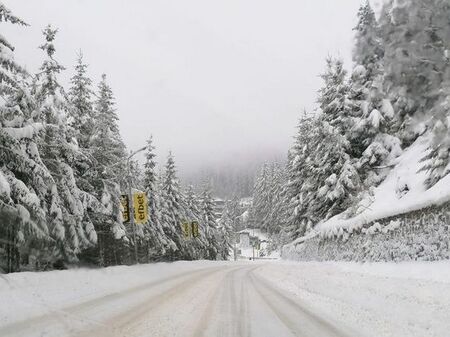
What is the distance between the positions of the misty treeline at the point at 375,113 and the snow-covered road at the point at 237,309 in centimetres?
336

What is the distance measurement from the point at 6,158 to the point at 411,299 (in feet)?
43.3

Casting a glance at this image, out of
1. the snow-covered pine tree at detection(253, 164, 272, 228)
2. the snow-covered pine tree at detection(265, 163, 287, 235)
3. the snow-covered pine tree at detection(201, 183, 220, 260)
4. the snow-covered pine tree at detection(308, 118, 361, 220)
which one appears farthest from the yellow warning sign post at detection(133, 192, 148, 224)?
the snow-covered pine tree at detection(253, 164, 272, 228)

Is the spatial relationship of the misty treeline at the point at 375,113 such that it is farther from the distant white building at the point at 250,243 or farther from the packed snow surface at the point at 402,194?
the distant white building at the point at 250,243

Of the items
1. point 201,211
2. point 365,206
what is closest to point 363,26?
point 365,206

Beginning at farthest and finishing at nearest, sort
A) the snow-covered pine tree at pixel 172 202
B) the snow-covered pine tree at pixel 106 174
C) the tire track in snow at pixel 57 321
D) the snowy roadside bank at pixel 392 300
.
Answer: the snow-covered pine tree at pixel 172 202 → the snow-covered pine tree at pixel 106 174 → the snowy roadside bank at pixel 392 300 → the tire track in snow at pixel 57 321

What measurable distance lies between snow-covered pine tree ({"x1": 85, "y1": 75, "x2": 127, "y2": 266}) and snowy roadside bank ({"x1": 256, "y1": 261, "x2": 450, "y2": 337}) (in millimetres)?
14996

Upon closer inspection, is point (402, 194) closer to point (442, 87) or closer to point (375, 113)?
point (375, 113)

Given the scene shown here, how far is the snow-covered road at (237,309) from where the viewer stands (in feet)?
29.6

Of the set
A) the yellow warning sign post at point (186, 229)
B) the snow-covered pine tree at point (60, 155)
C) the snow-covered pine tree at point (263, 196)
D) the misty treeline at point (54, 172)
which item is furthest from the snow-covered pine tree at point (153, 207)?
the snow-covered pine tree at point (263, 196)

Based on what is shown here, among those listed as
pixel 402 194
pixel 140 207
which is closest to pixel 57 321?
pixel 402 194

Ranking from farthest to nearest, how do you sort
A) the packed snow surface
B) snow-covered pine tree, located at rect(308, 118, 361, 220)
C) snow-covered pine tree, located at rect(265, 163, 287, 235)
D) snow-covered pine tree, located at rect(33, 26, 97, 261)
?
snow-covered pine tree, located at rect(265, 163, 287, 235) < snow-covered pine tree, located at rect(308, 118, 361, 220) < snow-covered pine tree, located at rect(33, 26, 97, 261) < the packed snow surface

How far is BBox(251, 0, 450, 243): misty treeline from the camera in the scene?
4766 mm

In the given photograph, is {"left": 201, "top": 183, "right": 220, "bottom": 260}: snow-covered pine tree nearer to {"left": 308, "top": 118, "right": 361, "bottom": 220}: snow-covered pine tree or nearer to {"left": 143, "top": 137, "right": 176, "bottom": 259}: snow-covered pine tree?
{"left": 143, "top": 137, "right": 176, "bottom": 259}: snow-covered pine tree

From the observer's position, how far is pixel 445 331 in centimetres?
868
